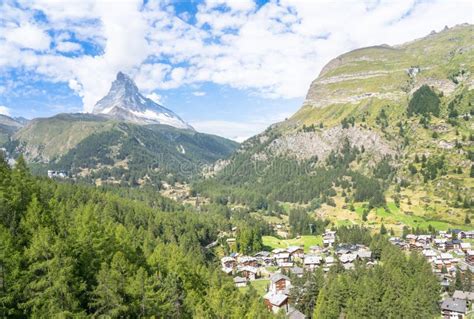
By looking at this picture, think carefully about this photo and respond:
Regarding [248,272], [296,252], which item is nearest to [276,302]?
[248,272]

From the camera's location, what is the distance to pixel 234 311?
63.0 meters

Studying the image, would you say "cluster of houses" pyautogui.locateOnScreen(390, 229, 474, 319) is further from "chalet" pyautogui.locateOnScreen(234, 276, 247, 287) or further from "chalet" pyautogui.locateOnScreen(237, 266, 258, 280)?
"chalet" pyautogui.locateOnScreen(234, 276, 247, 287)

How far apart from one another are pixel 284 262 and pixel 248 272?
20.9m

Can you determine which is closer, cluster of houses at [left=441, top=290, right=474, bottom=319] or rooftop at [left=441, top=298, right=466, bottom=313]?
cluster of houses at [left=441, top=290, right=474, bottom=319]

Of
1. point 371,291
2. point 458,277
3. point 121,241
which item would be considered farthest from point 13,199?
point 458,277

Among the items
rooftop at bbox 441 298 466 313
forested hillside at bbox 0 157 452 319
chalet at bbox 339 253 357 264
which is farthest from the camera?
chalet at bbox 339 253 357 264

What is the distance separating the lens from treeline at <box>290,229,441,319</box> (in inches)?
3551

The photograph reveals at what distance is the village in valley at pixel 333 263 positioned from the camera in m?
110

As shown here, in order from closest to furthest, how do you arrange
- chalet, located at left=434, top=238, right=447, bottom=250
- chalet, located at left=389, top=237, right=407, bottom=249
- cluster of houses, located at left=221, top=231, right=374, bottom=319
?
cluster of houses, located at left=221, top=231, right=374, bottom=319 < chalet, located at left=389, top=237, right=407, bottom=249 < chalet, located at left=434, top=238, right=447, bottom=250

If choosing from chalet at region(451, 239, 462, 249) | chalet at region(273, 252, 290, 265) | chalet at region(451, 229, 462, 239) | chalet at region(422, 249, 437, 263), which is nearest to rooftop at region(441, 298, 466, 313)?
chalet at region(422, 249, 437, 263)

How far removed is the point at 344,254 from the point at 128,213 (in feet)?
276

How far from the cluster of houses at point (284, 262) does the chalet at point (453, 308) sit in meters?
28.3

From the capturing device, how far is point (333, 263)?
138 meters

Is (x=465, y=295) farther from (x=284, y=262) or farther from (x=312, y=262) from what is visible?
(x=284, y=262)
